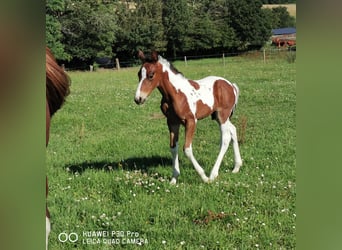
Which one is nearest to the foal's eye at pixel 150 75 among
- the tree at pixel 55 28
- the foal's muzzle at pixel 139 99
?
the foal's muzzle at pixel 139 99

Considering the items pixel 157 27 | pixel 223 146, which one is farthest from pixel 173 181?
pixel 157 27

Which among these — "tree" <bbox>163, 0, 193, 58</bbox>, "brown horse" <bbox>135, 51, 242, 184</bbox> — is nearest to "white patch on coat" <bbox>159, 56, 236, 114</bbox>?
"brown horse" <bbox>135, 51, 242, 184</bbox>

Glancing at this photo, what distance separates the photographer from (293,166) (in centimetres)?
212

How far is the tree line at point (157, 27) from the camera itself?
6.64 ft

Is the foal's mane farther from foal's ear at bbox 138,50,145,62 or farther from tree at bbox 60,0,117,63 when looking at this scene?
tree at bbox 60,0,117,63

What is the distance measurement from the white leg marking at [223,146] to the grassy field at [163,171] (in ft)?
0.12

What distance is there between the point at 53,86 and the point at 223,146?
99 centimetres

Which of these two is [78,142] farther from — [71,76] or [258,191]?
[258,191]

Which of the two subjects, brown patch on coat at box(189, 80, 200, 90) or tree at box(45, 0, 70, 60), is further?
brown patch on coat at box(189, 80, 200, 90)

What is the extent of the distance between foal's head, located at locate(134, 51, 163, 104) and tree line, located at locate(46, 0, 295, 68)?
65mm

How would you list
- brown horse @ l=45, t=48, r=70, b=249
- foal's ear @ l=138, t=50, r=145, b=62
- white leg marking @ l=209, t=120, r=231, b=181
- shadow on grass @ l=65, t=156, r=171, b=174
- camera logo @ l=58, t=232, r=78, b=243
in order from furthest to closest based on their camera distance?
1. shadow on grass @ l=65, t=156, r=171, b=174
2. white leg marking @ l=209, t=120, r=231, b=181
3. foal's ear @ l=138, t=50, r=145, b=62
4. camera logo @ l=58, t=232, r=78, b=243
5. brown horse @ l=45, t=48, r=70, b=249

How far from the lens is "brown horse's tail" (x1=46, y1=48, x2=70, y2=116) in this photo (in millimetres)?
1775
